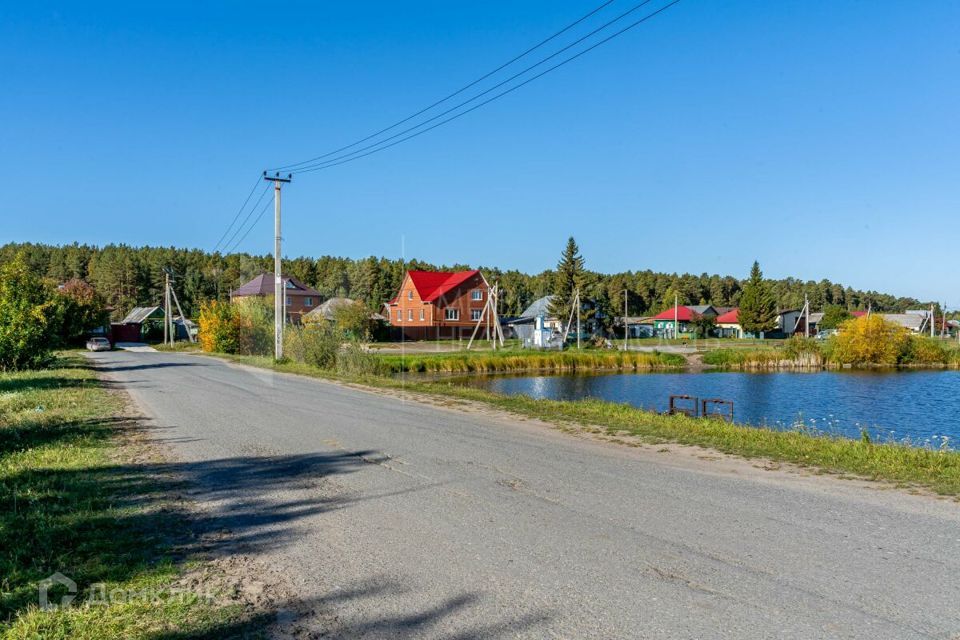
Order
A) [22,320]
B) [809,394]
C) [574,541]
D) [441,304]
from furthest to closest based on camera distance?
[441,304] < [809,394] < [22,320] < [574,541]

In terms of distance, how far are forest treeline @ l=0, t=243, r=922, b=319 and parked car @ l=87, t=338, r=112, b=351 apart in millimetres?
26818

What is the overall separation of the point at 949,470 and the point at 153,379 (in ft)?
89.0

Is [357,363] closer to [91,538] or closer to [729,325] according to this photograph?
[91,538]

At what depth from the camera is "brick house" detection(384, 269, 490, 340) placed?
76.5 meters

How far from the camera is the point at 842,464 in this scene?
9898mm

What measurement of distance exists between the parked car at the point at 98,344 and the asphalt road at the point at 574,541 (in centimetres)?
6008

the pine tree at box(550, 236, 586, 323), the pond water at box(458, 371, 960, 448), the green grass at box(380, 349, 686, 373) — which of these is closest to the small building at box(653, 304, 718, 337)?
the pine tree at box(550, 236, 586, 323)

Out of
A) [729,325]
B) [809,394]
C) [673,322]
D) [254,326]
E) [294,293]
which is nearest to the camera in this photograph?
[809,394]

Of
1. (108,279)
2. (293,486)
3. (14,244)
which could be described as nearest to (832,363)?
(293,486)

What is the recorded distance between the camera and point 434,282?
263ft

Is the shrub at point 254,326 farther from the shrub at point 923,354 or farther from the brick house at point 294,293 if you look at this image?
the shrub at point 923,354

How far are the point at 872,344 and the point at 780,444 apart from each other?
5284 centimetres

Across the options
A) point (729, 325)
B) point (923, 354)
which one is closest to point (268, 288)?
point (923, 354)

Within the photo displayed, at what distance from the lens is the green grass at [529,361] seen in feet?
155
